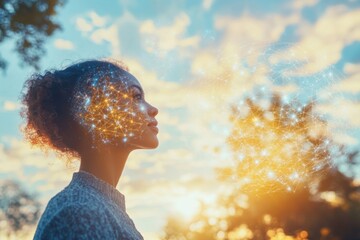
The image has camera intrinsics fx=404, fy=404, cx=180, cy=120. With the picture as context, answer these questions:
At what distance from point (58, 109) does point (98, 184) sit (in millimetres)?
846

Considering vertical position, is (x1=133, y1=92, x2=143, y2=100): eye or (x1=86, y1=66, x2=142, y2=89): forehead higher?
(x1=86, y1=66, x2=142, y2=89): forehead

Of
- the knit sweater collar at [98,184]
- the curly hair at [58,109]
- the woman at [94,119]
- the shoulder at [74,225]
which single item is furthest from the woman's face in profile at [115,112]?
the shoulder at [74,225]

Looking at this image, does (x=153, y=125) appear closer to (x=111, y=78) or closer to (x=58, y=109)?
(x=111, y=78)

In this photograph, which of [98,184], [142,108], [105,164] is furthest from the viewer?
[142,108]

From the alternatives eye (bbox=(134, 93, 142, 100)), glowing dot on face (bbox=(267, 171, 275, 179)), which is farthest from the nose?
glowing dot on face (bbox=(267, 171, 275, 179))

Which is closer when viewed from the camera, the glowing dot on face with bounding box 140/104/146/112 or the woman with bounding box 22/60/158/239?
the woman with bounding box 22/60/158/239

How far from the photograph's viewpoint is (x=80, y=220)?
236 cm

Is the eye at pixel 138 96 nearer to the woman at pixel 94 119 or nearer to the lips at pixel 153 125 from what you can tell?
the woman at pixel 94 119

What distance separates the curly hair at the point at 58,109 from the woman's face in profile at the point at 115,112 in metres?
0.10

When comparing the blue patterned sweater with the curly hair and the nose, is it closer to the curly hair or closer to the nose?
the curly hair

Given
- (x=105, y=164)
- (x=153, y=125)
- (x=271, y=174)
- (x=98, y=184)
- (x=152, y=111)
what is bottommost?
(x=98, y=184)

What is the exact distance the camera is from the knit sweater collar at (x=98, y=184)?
10.3 ft

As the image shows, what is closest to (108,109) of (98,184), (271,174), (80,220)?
(98,184)

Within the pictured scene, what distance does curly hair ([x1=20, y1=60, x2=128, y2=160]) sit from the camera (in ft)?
11.5
